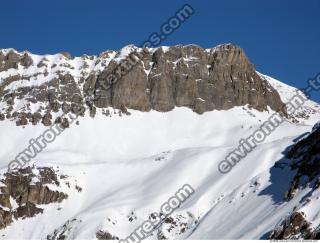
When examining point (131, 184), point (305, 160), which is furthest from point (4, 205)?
point (305, 160)

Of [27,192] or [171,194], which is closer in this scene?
[171,194]

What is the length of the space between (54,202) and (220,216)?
172 ft

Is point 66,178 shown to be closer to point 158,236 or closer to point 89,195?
point 89,195

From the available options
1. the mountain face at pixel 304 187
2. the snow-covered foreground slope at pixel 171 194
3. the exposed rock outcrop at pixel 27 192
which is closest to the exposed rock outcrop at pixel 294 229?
the mountain face at pixel 304 187

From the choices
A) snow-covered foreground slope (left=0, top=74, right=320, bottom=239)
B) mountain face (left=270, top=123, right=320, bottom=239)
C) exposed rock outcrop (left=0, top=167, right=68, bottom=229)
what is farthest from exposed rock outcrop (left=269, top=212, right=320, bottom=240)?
exposed rock outcrop (left=0, top=167, right=68, bottom=229)

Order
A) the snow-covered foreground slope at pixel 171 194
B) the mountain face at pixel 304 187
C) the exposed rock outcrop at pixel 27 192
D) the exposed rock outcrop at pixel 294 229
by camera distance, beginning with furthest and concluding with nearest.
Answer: the exposed rock outcrop at pixel 27 192 → the snow-covered foreground slope at pixel 171 194 → the mountain face at pixel 304 187 → the exposed rock outcrop at pixel 294 229

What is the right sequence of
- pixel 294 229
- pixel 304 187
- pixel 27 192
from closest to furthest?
pixel 294 229 → pixel 304 187 → pixel 27 192

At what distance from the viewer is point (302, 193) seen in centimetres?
11656

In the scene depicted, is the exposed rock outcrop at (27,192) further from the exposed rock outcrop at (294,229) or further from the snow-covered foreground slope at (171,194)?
the exposed rock outcrop at (294,229)

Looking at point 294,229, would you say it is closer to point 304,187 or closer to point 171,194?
point 304,187

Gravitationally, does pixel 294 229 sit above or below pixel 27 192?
below

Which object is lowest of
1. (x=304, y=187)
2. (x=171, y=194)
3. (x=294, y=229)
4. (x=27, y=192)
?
(x=294, y=229)

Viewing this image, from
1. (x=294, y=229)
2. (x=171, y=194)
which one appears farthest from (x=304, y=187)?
(x=171, y=194)

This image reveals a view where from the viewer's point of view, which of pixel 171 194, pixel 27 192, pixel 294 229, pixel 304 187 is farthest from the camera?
pixel 27 192
